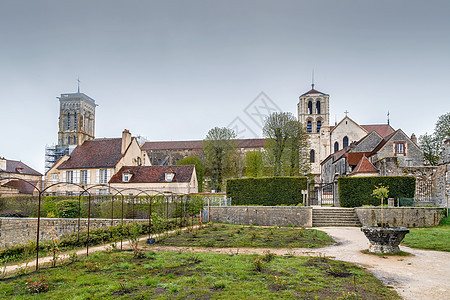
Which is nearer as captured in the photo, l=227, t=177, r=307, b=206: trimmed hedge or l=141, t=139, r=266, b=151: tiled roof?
l=227, t=177, r=307, b=206: trimmed hedge

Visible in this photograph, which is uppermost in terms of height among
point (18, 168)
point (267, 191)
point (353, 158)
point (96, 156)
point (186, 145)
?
point (186, 145)

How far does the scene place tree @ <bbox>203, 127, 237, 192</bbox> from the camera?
48.2m

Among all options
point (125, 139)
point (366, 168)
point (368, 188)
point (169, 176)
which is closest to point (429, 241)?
point (368, 188)

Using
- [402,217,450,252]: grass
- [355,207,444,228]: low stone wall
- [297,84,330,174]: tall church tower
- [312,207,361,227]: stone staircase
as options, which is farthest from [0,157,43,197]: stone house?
[297,84,330,174]: tall church tower

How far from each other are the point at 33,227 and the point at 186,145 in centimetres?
5465

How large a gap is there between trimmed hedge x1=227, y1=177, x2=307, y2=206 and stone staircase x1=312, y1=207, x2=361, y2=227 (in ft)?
11.7

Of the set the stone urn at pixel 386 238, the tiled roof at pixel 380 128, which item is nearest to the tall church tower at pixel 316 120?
the tiled roof at pixel 380 128

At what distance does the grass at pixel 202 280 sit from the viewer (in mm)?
6055

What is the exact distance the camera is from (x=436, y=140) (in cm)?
4166

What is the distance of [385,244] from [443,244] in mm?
3364

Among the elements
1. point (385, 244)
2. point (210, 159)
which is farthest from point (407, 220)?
point (210, 159)

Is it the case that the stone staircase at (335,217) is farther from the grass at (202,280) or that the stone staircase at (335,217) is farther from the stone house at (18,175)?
the stone house at (18,175)

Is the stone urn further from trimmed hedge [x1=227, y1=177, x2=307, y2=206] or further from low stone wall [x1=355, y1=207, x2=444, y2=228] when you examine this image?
trimmed hedge [x1=227, y1=177, x2=307, y2=206]

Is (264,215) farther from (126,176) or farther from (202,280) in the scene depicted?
(126,176)
